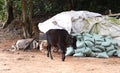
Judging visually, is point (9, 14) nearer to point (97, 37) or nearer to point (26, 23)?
point (26, 23)

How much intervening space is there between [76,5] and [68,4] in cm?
72

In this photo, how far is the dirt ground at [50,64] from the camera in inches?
365

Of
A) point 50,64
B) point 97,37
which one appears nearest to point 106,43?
point 97,37

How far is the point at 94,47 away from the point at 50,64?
7.42 feet

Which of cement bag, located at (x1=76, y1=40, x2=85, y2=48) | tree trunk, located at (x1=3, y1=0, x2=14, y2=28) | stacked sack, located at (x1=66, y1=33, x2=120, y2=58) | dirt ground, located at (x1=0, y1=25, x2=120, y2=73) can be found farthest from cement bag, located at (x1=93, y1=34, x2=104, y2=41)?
tree trunk, located at (x1=3, y1=0, x2=14, y2=28)

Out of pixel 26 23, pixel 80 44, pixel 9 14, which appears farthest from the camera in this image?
pixel 9 14

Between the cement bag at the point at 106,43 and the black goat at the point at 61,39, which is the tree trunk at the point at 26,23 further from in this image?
the cement bag at the point at 106,43

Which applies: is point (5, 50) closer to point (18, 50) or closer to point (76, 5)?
point (18, 50)

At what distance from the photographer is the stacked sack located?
11703 millimetres

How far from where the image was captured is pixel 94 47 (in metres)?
12.0

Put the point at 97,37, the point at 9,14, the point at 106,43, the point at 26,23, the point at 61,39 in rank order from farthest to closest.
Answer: the point at 9,14
the point at 26,23
the point at 97,37
the point at 106,43
the point at 61,39

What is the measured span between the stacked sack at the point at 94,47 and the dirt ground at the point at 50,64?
30 centimetres

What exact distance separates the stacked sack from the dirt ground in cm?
30

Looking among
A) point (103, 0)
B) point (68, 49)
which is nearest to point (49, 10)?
point (103, 0)
